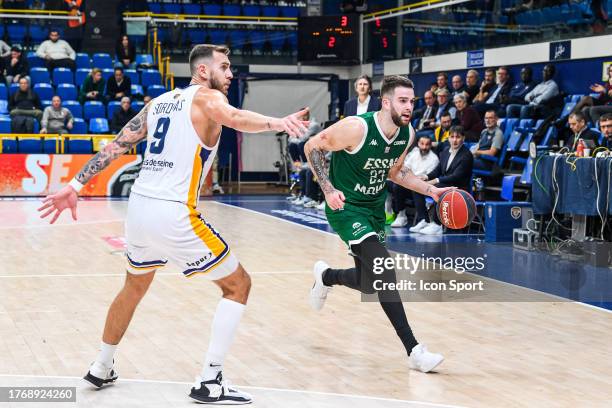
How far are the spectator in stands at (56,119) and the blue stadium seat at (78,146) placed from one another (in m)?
0.37

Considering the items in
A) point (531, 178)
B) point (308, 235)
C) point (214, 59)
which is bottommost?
point (308, 235)

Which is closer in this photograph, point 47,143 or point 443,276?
point 443,276

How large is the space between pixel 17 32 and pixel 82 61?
178 cm

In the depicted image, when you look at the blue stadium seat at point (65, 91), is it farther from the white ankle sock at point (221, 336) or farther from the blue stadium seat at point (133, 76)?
the white ankle sock at point (221, 336)

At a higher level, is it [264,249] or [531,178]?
[531,178]

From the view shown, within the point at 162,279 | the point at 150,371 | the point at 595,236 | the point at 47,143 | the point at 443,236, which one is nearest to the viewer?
the point at 150,371

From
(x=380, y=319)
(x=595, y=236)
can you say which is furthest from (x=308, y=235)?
(x=380, y=319)

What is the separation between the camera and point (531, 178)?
36.4 ft

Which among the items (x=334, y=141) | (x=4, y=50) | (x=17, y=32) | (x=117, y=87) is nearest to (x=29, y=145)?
(x=117, y=87)

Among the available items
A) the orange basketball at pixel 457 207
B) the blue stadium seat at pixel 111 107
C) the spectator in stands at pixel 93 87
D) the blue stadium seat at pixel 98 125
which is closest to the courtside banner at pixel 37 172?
the blue stadium seat at pixel 98 125

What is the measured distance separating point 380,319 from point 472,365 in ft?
4.82

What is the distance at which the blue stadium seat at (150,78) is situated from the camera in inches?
808

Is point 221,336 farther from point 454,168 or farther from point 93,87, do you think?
point 93,87

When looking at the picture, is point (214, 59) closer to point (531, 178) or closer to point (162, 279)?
point (162, 279)
